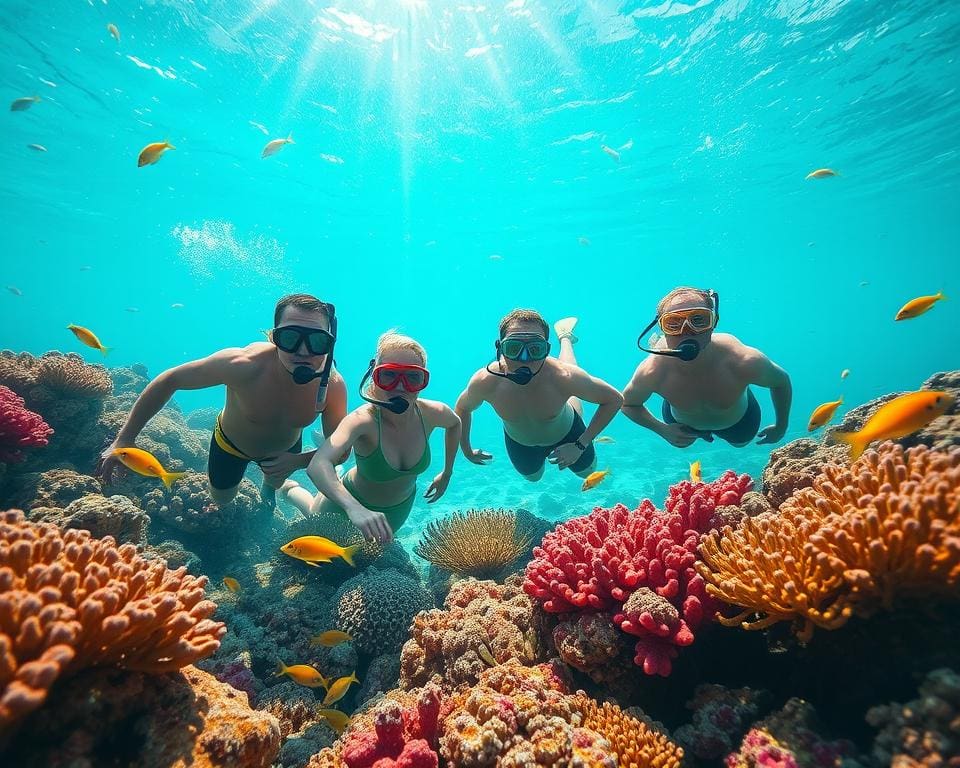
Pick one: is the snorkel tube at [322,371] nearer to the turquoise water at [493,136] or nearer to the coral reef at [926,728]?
the coral reef at [926,728]

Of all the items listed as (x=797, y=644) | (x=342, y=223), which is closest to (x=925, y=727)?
(x=797, y=644)

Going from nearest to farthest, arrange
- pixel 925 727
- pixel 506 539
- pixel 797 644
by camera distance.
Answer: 1. pixel 925 727
2. pixel 797 644
3. pixel 506 539

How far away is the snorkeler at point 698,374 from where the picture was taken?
4.94m

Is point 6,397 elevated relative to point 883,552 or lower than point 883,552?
elevated

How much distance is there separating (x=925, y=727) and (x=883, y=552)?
2.11 ft

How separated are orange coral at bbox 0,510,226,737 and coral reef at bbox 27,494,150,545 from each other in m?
2.65

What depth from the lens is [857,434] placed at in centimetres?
283

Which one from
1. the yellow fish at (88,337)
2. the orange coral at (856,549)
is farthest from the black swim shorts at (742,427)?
the yellow fish at (88,337)

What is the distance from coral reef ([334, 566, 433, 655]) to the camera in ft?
14.5

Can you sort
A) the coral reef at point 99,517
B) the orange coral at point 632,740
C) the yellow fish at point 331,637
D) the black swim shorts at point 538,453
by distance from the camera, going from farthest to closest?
1. the black swim shorts at point 538,453
2. the coral reef at point 99,517
3. the yellow fish at point 331,637
4. the orange coral at point 632,740

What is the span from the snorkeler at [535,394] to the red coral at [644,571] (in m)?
2.03

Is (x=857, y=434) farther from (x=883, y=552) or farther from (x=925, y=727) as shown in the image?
(x=925, y=727)

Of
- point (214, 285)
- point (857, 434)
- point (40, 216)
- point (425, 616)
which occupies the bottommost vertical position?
point (425, 616)

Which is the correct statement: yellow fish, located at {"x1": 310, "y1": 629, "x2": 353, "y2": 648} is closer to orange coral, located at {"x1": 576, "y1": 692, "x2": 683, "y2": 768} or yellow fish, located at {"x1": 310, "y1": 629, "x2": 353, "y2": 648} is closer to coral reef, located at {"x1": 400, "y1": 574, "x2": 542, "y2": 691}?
coral reef, located at {"x1": 400, "y1": 574, "x2": 542, "y2": 691}
